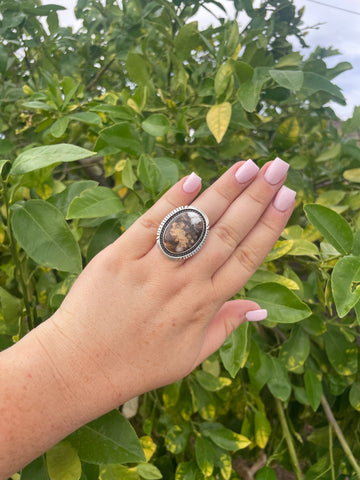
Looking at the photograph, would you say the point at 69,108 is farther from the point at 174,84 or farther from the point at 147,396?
the point at 147,396

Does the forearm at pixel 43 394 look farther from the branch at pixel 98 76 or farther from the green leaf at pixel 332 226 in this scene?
the branch at pixel 98 76

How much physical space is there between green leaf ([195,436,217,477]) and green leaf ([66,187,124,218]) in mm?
542

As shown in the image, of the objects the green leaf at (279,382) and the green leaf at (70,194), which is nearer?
the green leaf at (70,194)

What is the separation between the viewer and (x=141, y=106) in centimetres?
78

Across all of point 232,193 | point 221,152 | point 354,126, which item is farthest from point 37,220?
point 354,126

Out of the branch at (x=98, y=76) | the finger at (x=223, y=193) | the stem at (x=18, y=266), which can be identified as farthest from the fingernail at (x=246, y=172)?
the branch at (x=98, y=76)

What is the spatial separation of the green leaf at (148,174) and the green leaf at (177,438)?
55cm

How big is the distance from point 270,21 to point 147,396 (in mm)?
1005

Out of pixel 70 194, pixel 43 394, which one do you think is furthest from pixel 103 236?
pixel 43 394

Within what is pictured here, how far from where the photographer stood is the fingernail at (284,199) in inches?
22.8

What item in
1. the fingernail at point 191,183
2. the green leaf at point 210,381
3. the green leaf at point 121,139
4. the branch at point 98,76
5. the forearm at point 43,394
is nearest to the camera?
the forearm at point 43,394

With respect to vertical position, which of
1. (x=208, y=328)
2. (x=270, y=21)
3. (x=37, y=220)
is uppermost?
(x=270, y=21)

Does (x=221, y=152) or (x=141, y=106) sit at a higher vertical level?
(x=141, y=106)

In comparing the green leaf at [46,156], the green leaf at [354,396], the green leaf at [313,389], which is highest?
the green leaf at [46,156]
